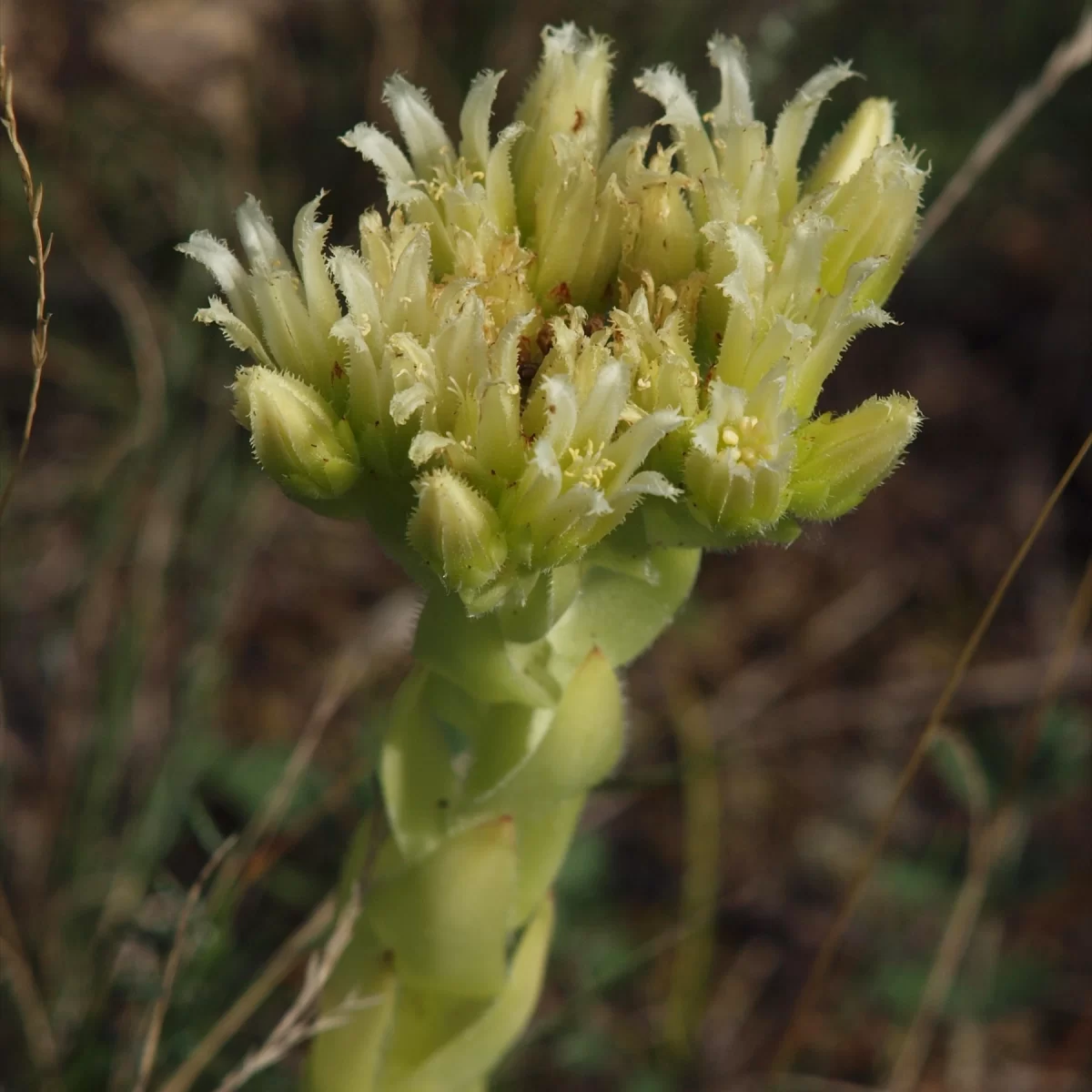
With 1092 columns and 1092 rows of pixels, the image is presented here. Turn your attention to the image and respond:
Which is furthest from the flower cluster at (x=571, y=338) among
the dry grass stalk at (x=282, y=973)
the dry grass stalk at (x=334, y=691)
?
the dry grass stalk at (x=334, y=691)

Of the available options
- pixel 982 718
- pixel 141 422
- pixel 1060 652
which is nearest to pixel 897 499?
pixel 982 718

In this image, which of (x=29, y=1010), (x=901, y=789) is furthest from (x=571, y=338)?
(x=29, y=1010)

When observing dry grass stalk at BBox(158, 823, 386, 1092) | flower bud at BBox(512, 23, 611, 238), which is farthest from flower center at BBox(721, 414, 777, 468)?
dry grass stalk at BBox(158, 823, 386, 1092)

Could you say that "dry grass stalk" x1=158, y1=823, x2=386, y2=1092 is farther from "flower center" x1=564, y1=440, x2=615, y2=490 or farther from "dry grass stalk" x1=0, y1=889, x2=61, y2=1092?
"flower center" x1=564, y1=440, x2=615, y2=490

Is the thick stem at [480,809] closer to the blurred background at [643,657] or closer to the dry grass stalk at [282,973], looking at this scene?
the dry grass stalk at [282,973]

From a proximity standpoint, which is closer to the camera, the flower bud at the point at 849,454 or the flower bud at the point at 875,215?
the flower bud at the point at 849,454

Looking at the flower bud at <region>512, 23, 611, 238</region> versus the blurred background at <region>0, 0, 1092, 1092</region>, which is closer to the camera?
the flower bud at <region>512, 23, 611, 238</region>
